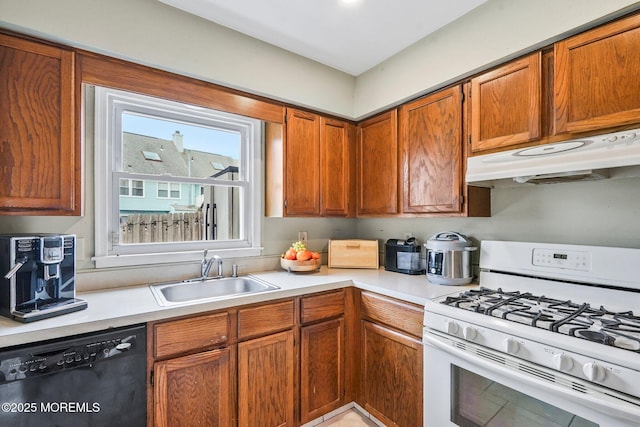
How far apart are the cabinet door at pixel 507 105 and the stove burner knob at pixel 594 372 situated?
1.03 metres

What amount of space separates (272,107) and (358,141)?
813 millimetres

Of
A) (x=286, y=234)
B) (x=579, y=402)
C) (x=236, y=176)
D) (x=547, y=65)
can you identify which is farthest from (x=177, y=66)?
(x=579, y=402)

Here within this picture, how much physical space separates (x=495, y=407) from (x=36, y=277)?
2013 mm

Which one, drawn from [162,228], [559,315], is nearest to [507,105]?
[559,315]

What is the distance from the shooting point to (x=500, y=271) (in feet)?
5.75

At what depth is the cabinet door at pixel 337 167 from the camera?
241 centimetres

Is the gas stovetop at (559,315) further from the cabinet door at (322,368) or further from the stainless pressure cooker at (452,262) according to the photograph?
the cabinet door at (322,368)

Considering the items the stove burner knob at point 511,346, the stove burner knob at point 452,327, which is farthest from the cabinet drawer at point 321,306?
Result: the stove burner knob at point 511,346

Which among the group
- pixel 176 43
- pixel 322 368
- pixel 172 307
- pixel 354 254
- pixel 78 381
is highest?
pixel 176 43

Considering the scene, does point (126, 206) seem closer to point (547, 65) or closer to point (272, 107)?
point (272, 107)

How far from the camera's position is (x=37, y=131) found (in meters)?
1.39

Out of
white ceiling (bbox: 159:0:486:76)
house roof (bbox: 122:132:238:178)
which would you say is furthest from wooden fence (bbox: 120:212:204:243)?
white ceiling (bbox: 159:0:486:76)

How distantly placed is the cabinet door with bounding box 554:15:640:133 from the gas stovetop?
0.80 meters

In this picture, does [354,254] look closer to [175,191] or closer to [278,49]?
[175,191]
